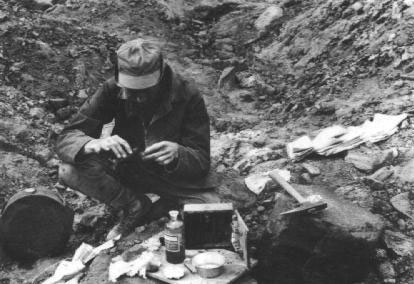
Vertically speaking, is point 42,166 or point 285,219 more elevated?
point 285,219

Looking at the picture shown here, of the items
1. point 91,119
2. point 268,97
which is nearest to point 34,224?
point 91,119

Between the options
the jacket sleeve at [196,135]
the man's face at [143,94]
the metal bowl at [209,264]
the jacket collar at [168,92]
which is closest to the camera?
the metal bowl at [209,264]

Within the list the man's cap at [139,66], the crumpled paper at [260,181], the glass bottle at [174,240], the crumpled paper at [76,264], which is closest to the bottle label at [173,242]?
the glass bottle at [174,240]

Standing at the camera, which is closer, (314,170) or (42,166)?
(314,170)

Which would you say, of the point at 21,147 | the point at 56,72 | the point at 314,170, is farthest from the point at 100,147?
the point at 56,72

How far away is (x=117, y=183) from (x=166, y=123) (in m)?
0.56

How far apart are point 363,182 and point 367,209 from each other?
0.40 m

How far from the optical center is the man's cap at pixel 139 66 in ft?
11.4

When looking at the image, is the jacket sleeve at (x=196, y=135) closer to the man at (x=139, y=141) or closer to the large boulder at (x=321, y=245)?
the man at (x=139, y=141)

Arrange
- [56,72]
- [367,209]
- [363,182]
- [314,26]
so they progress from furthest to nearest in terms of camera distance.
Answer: [314,26] → [56,72] → [363,182] → [367,209]

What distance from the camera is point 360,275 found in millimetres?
3361

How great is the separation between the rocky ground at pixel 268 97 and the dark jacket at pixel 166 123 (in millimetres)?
570

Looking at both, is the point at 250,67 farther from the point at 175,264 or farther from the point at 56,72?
the point at 175,264

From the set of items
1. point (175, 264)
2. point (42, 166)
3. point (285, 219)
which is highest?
point (285, 219)
